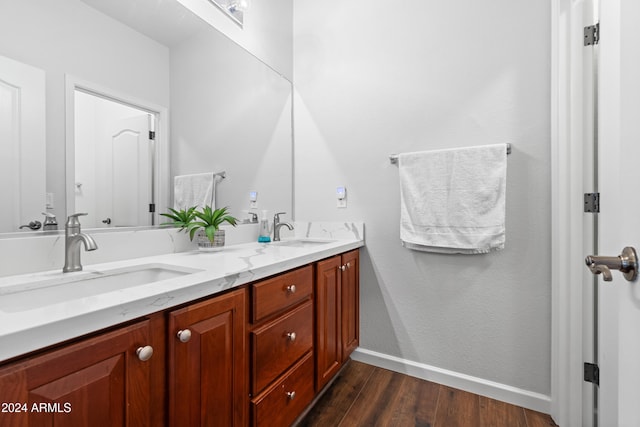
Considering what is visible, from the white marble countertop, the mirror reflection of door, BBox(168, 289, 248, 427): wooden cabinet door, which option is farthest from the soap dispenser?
BBox(168, 289, 248, 427): wooden cabinet door

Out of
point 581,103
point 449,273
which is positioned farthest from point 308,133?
point 581,103

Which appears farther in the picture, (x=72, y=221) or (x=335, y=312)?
(x=335, y=312)

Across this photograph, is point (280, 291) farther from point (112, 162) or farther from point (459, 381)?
point (459, 381)

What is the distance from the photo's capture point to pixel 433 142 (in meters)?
1.77

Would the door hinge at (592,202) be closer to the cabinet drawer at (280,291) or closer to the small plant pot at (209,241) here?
the cabinet drawer at (280,291)

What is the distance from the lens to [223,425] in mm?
933

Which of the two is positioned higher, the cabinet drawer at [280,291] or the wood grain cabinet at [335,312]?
the cabinet drawer at [280,291]

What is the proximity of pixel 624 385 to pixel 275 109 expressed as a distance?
2117mm

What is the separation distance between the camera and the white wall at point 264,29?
1702mm

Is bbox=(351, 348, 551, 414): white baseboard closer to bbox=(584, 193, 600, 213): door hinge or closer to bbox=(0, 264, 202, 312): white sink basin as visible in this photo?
bbox=(584, 193, 600, 213): door hinge

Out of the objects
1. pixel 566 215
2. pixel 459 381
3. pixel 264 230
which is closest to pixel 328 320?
pixel 264 230

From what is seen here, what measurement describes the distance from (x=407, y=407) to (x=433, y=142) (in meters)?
1.43

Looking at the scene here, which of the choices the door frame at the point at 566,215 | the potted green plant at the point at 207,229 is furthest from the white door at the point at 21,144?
the door frame at the point at 566,215

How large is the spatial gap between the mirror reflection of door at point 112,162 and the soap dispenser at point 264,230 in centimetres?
71
